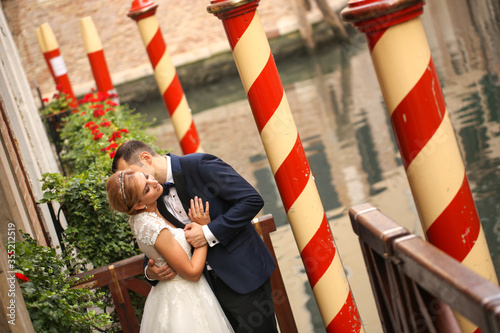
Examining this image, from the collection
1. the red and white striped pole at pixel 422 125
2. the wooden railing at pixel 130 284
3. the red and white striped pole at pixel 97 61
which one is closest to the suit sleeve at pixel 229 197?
the wooden railing at pixel 130 284

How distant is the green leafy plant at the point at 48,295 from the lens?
2570 millimetres

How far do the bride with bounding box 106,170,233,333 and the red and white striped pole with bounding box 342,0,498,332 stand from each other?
104 cm

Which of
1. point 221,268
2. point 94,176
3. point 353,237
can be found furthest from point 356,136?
point 221,268

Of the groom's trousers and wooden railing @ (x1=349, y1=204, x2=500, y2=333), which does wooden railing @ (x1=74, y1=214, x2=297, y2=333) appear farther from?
wooden railing @ (x1=349, y1=204, x2=500, y2=333)

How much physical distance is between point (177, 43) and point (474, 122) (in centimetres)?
1201

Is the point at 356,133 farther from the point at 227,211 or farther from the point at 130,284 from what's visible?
the point at 227,211

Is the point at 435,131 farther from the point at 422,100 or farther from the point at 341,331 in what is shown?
the point at 341,331

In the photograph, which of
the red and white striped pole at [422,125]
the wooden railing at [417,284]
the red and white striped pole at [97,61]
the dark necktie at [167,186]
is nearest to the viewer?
the wooden railing at [417,284]

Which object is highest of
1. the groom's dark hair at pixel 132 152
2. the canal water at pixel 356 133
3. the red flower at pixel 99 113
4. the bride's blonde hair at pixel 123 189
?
the red flower at pixel 99 113

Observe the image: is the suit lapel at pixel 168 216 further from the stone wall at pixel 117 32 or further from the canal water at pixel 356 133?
the stone wall at pixel 117 32

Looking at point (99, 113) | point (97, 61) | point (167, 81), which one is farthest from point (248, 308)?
point (97, 61)

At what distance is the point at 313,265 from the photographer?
338cm

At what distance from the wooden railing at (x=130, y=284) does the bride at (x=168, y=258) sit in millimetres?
415

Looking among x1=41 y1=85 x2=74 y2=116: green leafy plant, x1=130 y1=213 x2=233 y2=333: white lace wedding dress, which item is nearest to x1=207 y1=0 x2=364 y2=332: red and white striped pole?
x1=130 y1=213 x2=233 y2=333: white lace wedding dress
